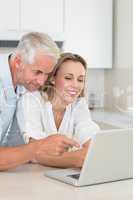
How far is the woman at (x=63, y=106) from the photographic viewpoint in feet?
6.78

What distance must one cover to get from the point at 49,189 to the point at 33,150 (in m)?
0.22

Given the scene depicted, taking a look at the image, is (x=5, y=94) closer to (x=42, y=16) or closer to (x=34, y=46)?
(x=34, y=46)

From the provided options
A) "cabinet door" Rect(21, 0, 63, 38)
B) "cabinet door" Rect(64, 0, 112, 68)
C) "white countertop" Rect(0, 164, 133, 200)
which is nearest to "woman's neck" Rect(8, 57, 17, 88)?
"white countertop" Rect(0, 164, 133, 200)

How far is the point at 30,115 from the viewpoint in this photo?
→ 6.73 feet

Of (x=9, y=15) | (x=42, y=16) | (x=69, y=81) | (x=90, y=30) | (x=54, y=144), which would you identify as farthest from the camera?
(x=90, y=30)

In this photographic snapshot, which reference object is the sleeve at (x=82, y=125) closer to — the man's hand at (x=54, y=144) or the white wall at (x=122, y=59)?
the man's hand at (x=54, y=144)

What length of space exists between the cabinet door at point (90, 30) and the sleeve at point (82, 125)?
1476 mm

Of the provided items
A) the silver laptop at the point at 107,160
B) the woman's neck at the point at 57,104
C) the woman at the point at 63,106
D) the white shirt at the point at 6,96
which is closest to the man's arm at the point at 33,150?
the silver laptop at the point at 107,160

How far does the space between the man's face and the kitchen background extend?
159 cm

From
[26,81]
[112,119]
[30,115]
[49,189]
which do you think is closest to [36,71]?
[26,81]

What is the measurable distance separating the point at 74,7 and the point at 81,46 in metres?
0.34

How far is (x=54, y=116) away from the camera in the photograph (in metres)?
2.15

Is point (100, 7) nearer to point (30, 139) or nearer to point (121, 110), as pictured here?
point (121, 110)

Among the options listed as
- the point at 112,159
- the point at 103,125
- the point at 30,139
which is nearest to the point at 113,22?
the point at 103,125
